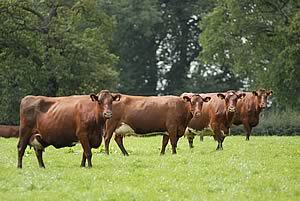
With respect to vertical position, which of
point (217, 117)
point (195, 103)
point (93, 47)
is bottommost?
point (217, 117)

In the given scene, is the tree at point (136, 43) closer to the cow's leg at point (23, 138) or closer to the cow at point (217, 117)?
the cow at point (217, 117)

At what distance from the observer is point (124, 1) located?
61.4 meters

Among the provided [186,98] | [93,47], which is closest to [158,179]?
[186,98]

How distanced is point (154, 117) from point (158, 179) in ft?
25.2

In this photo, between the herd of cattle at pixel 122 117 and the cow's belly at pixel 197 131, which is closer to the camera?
the herd of cattle at pixel 122 117

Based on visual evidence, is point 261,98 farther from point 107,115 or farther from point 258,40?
point 258,40

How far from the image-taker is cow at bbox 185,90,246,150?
22281 mm

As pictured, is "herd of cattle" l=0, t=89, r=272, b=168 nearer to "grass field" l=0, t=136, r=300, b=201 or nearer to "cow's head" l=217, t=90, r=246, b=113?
"cow's head" l=217, t=90, r=246, b=113

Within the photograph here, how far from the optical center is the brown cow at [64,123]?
15.8m

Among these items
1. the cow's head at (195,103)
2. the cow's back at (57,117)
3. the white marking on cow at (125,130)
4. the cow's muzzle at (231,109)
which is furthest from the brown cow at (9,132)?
the cow's back at (57,117)

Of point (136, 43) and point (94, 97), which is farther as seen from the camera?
point (136, 43)

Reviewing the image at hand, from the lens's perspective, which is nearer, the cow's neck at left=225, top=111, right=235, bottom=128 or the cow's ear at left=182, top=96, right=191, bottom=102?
the cow's ear at left=182, top=96, right=191, bottom=102

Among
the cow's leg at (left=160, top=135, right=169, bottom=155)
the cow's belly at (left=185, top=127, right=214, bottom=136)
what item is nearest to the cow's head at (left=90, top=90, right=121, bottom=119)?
the cow's leg at (left=160, top=135, right=169, bottom=155)

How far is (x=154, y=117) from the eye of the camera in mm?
20656
